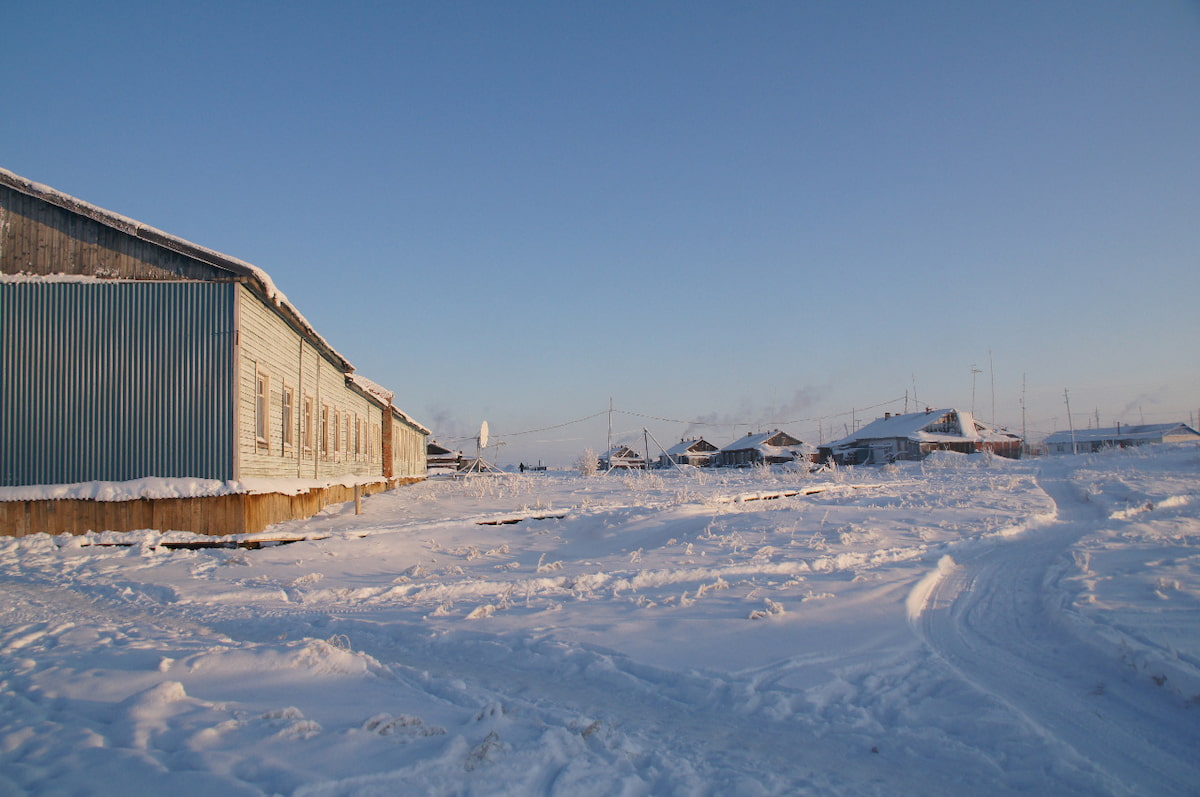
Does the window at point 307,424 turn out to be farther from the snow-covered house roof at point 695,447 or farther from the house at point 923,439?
the snow-covered house roof at point 695,447

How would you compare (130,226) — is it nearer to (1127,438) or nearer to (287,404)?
(287,404)

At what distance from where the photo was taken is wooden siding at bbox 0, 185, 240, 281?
41.1 ft

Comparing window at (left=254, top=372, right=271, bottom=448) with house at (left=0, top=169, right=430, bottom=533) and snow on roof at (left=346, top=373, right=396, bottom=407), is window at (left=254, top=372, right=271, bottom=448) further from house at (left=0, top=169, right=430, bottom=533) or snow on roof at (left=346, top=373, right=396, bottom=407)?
snow on roof at (left=346, top=373, right=396, bottom=407)

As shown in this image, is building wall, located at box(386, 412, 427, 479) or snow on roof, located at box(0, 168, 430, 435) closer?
snow on roof, located at box(0, 168, 430, 435)

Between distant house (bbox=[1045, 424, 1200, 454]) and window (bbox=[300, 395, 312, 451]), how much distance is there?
78675 millimetres

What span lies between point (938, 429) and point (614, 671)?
2635 inches

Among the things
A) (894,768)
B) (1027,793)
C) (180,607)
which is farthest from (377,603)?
(1027,793)

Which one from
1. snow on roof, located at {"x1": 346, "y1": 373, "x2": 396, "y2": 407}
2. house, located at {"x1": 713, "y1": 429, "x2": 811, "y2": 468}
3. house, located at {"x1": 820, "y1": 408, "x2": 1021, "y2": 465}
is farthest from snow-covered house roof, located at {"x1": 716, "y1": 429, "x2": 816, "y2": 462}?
snow on roof, located at {"x1": 346, "y1": 373, "x2": 396, "y2": 407}

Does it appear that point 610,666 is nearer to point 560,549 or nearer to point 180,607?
point 180,607

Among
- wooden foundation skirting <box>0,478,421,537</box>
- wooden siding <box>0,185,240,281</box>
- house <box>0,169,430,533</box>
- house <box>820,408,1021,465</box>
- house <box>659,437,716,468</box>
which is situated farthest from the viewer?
house <box>659,437,716,468</box>

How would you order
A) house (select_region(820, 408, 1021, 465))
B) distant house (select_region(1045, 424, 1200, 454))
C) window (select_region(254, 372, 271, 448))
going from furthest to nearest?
1. distant house (select_region(1045, 424, 1200, 454))
2. house (select_region(820, 408, 1021, 465))
3. window (select_region(254, 372, 271, 448))

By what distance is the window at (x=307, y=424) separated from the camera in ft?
57.8

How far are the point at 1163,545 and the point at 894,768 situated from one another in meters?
9.17

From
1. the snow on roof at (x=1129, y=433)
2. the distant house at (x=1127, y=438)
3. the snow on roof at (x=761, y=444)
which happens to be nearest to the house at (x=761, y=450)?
the snow on roof at (x=761, y=444)
